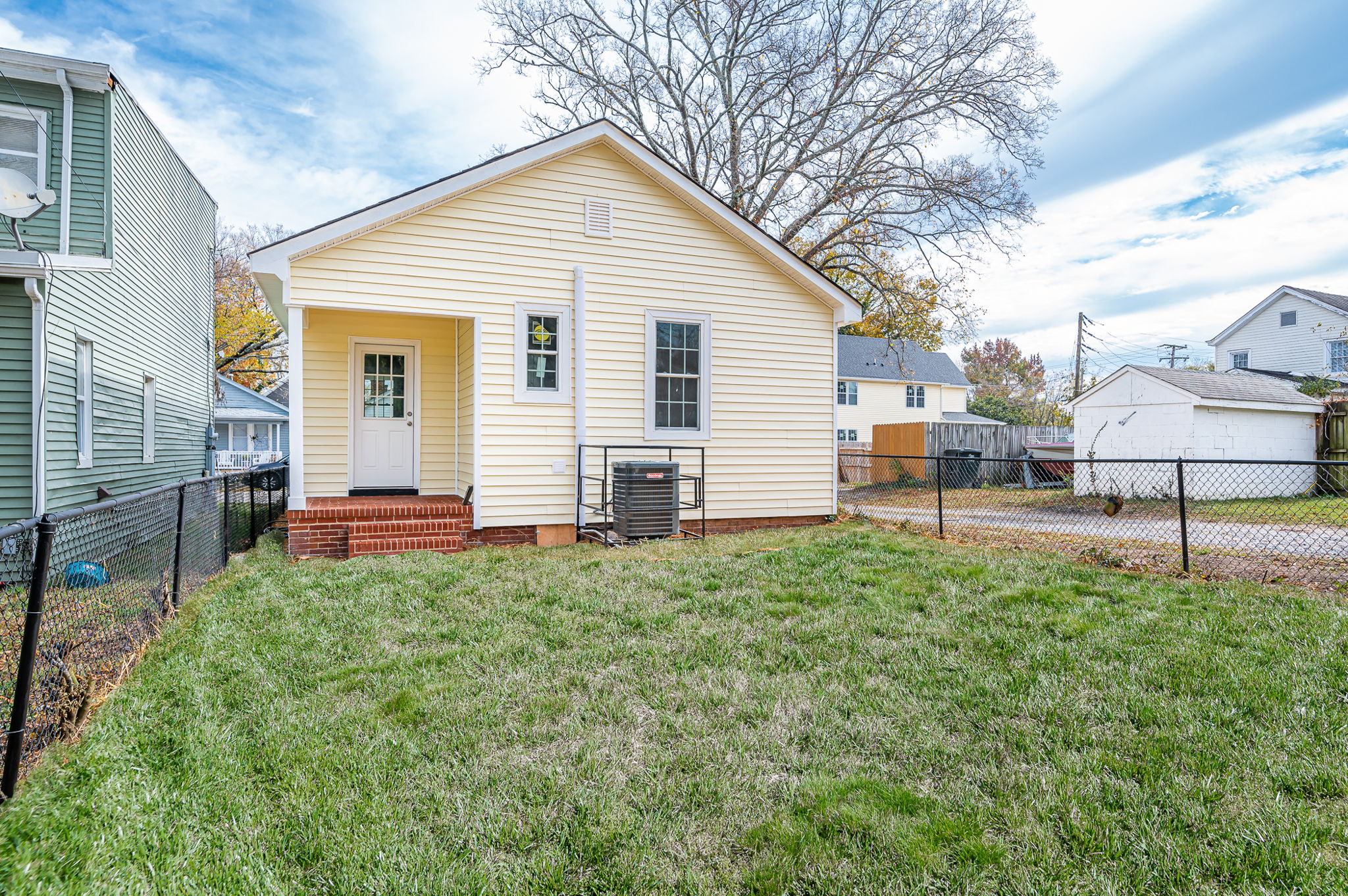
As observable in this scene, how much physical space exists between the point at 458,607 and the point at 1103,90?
13325 mm

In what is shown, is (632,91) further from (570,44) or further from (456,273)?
(456,273)

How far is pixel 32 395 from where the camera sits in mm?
7203

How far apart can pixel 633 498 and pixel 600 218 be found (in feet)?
12.1

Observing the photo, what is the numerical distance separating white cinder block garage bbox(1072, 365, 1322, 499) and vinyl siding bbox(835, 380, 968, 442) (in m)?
14.4

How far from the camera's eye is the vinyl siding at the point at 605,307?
7793mm

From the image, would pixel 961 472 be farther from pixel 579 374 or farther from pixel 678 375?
pixel 579 374

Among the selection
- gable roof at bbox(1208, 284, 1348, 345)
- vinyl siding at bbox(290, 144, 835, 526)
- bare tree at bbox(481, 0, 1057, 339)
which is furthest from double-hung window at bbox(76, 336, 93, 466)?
gable roof at bbox(1208, 284, 1348, 345)

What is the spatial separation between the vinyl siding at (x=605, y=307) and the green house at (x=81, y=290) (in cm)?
265

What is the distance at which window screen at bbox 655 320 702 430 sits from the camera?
29.1 feet

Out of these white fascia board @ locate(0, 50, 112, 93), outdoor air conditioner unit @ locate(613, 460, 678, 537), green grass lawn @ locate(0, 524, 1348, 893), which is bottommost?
green grass lawn @ locate(0, 524, 1348, 893)

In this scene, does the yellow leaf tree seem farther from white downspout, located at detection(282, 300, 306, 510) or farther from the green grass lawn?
the green grass lawn

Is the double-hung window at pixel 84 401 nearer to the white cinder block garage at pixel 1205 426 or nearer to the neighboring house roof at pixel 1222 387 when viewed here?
the white cinder block garage at pixel 1205 426

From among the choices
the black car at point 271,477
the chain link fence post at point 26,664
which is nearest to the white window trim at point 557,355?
the black car at point 271,477

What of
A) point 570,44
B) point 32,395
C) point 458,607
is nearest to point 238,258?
point 570,44
